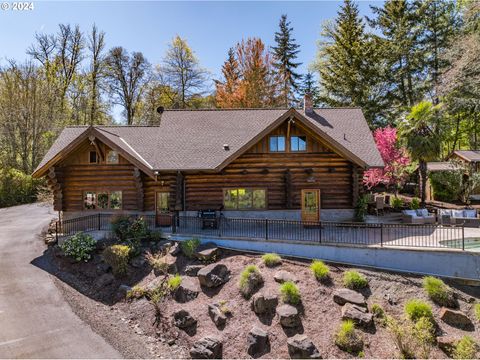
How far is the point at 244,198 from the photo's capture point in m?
16.4

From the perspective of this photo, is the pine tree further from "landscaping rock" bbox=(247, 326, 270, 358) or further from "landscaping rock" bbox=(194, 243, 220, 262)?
"landscaping rock" bbox=(247, 326, 270, 358)

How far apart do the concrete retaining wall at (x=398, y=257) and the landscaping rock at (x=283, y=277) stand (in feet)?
4.80

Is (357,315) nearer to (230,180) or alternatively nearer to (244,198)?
(244,198)

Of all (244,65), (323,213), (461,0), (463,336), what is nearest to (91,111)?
(244,65)

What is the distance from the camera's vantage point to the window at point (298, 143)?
1633cm

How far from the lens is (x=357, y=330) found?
870 centimetres

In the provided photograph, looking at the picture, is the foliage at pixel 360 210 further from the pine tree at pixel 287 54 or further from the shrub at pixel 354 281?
the pine tree at pixel 287 54

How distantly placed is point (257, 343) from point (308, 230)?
664 centimetres

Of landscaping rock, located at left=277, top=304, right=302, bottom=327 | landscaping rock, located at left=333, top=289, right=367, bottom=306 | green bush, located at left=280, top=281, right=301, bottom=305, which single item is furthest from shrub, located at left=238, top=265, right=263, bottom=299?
landscaping rock, located at left=333, top=289, right=367, bottom=306

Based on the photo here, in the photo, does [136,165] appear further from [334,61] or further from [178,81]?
[334,61]

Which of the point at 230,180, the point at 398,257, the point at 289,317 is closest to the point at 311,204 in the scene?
the point at 230,180

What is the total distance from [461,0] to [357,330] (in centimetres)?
3534

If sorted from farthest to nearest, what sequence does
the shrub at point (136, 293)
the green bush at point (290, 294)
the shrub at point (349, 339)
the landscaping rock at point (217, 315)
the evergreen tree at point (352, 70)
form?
1. the evergreen tree at point (352, 70)
2. the shrub at point (136, 293)
3. the green bush at point (290, 294)
4. the landscaping rock at point (217, 315)
5. the shrub at point (349, 339)

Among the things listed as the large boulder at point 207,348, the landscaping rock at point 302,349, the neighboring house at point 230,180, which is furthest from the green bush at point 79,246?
the landscaping rock at point 302,349
